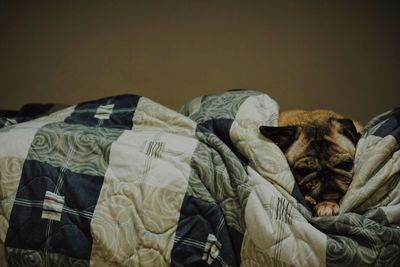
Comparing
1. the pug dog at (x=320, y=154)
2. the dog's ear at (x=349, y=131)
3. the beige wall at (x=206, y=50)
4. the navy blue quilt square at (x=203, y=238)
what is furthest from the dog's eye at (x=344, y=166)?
the beige wall at (x=206, y=50)

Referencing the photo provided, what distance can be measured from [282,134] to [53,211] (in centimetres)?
71

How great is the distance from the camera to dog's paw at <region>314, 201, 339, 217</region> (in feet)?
3.52

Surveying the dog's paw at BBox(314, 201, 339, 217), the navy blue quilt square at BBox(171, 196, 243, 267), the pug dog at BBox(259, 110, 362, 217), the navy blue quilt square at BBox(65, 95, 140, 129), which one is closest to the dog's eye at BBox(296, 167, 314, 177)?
the pug dog at BBox(259, 110, 362, 217)

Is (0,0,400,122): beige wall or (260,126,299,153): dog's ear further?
(0,0,400,122): beige wall

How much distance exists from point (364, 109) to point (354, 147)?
0.60m

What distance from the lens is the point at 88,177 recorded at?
108cm

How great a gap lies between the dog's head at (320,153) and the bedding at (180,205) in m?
0.06

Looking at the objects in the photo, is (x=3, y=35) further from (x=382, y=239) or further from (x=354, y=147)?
(x=382, y=239)

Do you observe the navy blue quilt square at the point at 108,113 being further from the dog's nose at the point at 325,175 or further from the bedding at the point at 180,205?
the dog's nose at the point at 325,175

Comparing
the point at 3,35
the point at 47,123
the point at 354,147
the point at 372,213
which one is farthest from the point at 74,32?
the point at 372,213

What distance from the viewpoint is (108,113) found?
1385 millimetres

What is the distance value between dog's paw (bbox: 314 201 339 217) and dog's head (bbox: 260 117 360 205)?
39 millimetres

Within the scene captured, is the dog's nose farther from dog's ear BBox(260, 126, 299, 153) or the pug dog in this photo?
dog's ear BBox(260, 126, 299, 153)

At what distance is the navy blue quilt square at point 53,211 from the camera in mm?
1013
